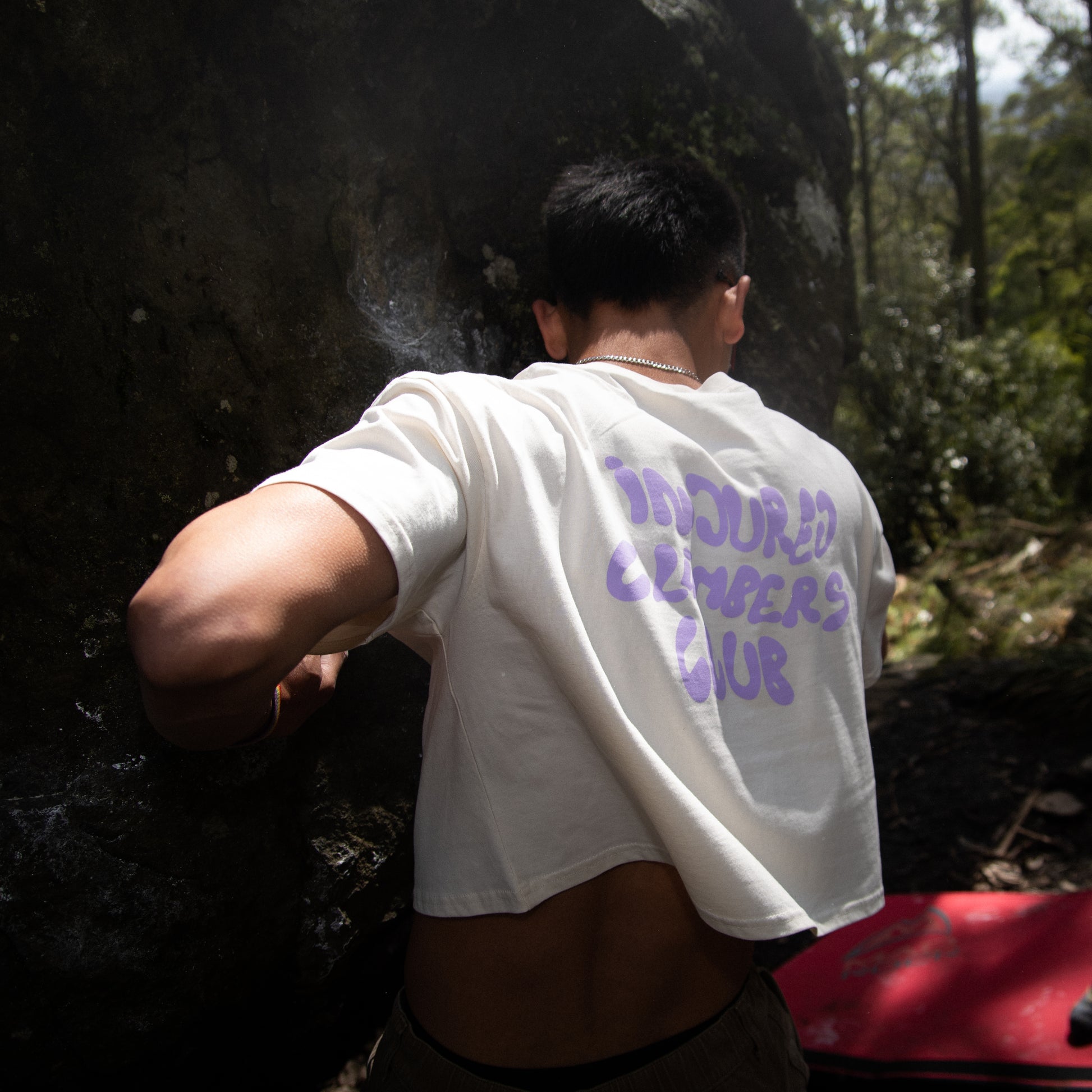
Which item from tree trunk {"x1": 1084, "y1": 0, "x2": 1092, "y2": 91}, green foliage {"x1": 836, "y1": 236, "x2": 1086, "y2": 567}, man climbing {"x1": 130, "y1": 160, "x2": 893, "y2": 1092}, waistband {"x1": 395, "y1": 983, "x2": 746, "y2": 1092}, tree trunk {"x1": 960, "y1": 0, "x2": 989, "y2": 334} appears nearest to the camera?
man climbing {"x1": 130, "y1": 160, "x2": 893, "y2": 1092}

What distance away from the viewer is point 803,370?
223 cm

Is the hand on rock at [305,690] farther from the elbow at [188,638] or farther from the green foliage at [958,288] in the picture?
the green foliage at [958,288]

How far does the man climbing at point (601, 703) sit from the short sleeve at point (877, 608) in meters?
0.18

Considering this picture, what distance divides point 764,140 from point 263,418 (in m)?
1.46

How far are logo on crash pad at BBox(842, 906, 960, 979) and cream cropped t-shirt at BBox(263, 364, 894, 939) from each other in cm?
143

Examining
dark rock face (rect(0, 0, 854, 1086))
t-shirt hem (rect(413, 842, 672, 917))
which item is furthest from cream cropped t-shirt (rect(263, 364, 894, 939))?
dark rock face (rect(0, 0, 854, 1086))

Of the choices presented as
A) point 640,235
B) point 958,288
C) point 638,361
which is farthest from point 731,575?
point 958,288

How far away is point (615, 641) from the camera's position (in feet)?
3.49

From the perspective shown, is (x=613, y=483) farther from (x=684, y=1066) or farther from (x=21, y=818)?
(x=21, y=818)

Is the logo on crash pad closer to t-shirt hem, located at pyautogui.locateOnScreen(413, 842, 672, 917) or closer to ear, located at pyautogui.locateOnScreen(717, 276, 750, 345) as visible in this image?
t-shirt hem, located at pyautogui.locateOnScreen(413, 842, 672, 917)

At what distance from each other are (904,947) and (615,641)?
1.99 meters

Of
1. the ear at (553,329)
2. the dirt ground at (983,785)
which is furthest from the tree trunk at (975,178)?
the ear at (553,329)

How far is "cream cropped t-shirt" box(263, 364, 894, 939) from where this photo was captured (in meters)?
1.02

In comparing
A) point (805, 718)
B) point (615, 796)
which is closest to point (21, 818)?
point (615, 796)
